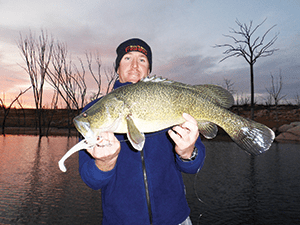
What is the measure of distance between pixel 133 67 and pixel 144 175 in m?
1.38

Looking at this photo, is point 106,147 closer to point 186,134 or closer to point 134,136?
point 134,136

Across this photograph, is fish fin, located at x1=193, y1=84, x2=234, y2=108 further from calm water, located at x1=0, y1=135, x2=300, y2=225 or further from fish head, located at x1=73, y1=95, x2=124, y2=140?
calm water, located at x1=0, y1=135, x2=300, y2=225

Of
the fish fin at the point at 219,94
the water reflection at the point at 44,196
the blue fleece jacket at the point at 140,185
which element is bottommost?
the water reflection at the point at 44,196

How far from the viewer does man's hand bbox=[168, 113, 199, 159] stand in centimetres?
196

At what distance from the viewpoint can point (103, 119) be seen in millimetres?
1847

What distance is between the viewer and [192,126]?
6.48ft

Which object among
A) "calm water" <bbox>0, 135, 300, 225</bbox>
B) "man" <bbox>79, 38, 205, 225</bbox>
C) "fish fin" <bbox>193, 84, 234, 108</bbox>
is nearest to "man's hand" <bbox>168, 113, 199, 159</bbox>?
"man" <bbox>79, 38, 205, 225</bbox>

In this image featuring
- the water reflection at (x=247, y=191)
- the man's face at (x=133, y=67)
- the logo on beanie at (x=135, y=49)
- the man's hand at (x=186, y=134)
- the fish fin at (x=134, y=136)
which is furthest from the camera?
the water reflection at (x=247, y=191)

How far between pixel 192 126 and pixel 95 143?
0.93m

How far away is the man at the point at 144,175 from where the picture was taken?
6.59 ft

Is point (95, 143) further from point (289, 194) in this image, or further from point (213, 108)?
point (289, 194)

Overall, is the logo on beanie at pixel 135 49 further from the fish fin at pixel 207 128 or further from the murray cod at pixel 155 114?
the fish fin at pixel 207 128

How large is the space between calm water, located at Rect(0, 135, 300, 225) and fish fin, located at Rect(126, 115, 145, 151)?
3.03m

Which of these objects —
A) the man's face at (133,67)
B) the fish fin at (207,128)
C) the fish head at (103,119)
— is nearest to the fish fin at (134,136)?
the fish head at (103,119)
